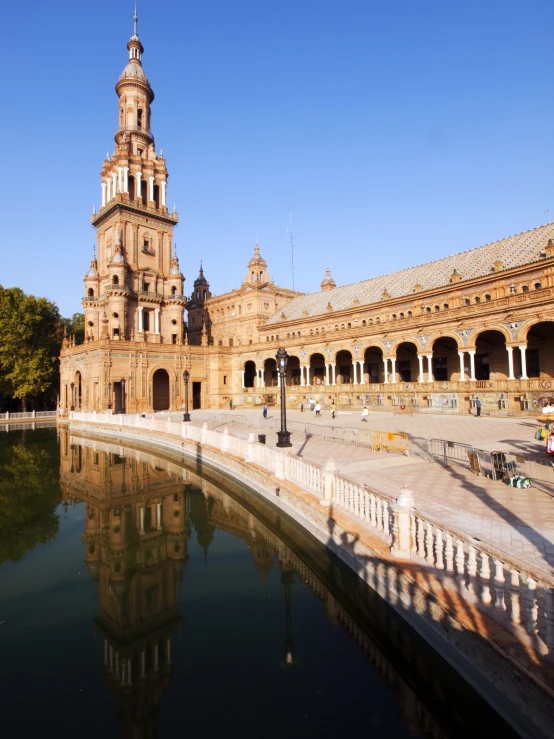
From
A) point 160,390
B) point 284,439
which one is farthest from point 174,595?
point 160,390

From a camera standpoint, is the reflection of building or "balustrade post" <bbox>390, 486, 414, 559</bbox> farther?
"balustrade post" <bbox>390, 486, 414, 559</bbox>

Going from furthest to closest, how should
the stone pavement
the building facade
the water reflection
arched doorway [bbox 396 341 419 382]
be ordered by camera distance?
1. arched doorway [bbox 396 341 419 382]
2. the building facade
3. the stone pavement
4. the water reflection

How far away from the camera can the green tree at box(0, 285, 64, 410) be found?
44.2 m

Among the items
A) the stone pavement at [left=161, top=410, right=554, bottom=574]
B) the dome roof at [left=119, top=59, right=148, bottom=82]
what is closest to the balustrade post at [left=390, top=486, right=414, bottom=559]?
the stone pavement at [left=161, top=410, right=554, bottom=574]

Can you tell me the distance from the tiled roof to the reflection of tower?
29.1 metres

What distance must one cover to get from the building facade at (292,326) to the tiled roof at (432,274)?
0.16 metres

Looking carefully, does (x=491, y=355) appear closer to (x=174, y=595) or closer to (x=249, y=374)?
(x=249, y=374)

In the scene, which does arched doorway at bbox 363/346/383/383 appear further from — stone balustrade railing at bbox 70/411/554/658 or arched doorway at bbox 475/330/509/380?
stone balustrade railing at bbox 70/411/554/658

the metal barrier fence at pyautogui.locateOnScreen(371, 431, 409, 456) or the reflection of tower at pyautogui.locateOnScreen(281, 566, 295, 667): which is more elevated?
the metal barrier fence at pyautogui.locateOnScreen(371, 431, 409, 456)

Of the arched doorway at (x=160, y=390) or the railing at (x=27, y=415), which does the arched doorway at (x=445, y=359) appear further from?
the railing at (x=27, y=415)

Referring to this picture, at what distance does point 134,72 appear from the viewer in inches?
1989

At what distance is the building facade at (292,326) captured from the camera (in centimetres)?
2814

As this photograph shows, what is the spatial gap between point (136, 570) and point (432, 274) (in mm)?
36534

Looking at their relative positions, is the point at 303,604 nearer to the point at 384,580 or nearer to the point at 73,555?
the point at 384,580
